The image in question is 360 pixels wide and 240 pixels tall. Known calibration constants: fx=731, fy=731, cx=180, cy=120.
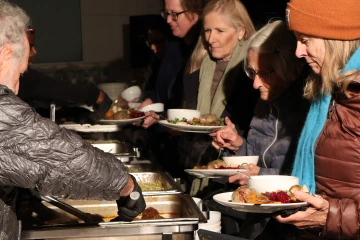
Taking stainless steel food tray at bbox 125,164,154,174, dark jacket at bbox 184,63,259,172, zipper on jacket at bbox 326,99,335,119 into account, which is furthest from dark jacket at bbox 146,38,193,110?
zipper on jacket at bbox 326,99,335,119

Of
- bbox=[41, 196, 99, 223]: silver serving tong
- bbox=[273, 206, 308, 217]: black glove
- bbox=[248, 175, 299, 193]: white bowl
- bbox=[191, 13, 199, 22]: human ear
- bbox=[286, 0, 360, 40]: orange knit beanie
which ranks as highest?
bbox=[286, 0, 360, 40]: orange knit beanie

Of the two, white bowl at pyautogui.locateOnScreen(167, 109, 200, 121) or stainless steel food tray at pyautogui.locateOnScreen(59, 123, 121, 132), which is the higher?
white bowl at pyautogui.locateOnScreen(167, 109, 200, 121)

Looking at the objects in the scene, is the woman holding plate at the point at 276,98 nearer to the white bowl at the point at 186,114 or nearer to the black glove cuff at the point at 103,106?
the white bowl at the point at 186,114

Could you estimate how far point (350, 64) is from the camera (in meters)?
2.09

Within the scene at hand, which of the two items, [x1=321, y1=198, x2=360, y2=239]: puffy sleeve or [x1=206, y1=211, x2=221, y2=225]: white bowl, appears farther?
[x1=206, y1=211, x2=221, y2=225]: white bowl

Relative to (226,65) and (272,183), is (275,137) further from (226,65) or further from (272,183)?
(226,65)

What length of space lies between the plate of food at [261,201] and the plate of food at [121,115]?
6.48ft

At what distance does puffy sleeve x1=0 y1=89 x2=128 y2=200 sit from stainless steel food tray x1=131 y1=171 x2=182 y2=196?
89 centimetres

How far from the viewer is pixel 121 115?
13.8 ft

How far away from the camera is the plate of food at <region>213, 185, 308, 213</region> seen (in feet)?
6.41

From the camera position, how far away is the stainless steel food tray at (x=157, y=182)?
9.66 feet

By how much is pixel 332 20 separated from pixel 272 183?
1.65ft

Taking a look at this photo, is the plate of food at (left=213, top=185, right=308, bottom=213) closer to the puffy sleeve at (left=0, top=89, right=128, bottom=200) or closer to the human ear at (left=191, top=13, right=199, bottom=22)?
the puffy sleeve at (left=0, top=89, right=128, bottom=200)

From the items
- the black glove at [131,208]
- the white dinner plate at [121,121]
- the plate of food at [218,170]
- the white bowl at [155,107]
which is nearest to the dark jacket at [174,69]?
the white bowl at [155,107]
